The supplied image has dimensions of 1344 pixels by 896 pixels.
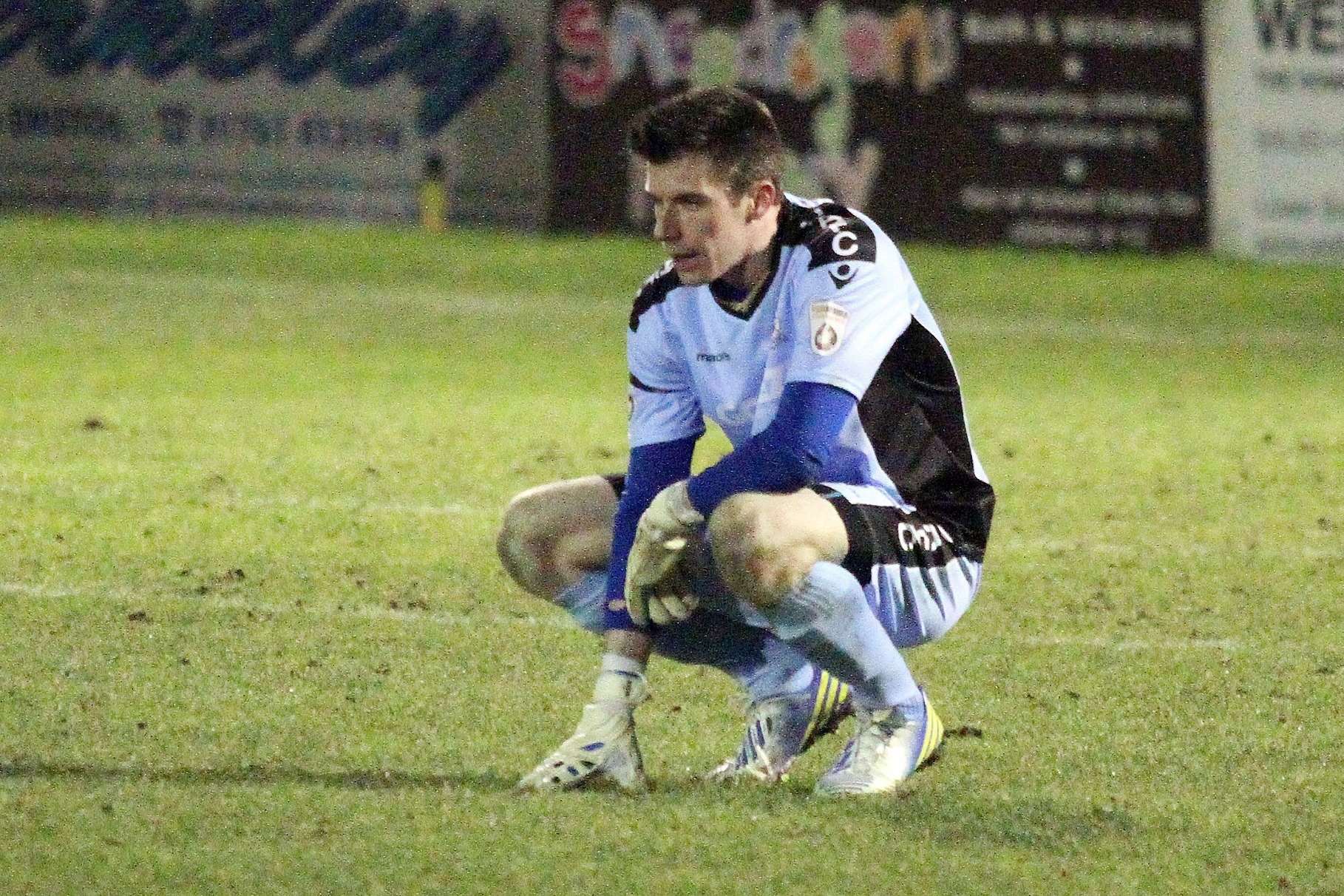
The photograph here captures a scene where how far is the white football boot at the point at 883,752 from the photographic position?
4.76 m

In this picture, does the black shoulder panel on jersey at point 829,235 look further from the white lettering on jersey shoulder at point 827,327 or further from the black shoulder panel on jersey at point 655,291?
the black shoulder panel on jersey at point 655,291

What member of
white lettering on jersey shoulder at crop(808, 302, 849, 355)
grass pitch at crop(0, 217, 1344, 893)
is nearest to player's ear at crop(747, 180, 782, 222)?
white lettering on jersey shoulder at crop(808, 302, 849, 355)

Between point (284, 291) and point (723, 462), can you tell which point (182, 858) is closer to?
point (723, 462)

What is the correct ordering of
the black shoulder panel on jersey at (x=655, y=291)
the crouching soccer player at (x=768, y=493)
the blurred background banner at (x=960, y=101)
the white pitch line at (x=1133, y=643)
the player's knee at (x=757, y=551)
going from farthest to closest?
the blurred background banner at (x=960, y=101) < the white pitch line at (x=1133, y=643) < the black shoulder panel on jersey at (x=655, y=291) < the crouching soccer player at (x=768, y=493) < the player's knee at (x=757, y=551)

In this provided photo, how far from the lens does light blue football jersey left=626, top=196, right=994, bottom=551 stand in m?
4.84

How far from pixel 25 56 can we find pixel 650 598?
19041mm

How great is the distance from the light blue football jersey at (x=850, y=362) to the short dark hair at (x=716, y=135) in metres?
0.19

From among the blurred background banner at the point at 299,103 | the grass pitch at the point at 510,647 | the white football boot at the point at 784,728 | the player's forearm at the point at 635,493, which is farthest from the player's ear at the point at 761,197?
the blurred background banner at the point at 299,103

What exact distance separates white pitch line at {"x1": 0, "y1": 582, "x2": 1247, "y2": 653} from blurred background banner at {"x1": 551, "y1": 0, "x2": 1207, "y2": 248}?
13664 millimetres

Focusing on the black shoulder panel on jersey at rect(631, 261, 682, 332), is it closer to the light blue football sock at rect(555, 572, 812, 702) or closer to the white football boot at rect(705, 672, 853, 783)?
the light blue football sock at rect(555, 572, 812, 702)

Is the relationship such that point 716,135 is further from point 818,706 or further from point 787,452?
point 818,706

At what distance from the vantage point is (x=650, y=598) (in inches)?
189

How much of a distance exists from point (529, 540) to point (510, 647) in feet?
3.57

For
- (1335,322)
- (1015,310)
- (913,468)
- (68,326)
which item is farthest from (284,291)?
(913,468)
